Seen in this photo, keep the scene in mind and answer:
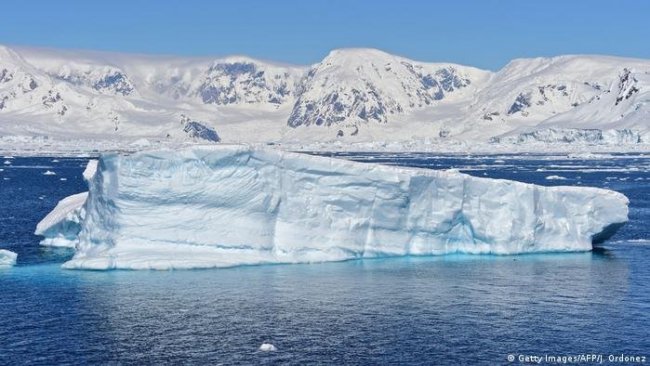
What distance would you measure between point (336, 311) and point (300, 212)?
33.5ft

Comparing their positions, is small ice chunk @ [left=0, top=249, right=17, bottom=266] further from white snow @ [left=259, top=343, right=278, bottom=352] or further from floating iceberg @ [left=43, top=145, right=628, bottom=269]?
white snow @ [left=259, top=343, right=278, bottom=352]

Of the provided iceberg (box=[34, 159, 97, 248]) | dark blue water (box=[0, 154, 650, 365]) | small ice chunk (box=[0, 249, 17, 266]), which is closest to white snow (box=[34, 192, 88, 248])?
iceberg (box=[34, 159, 97, 248])

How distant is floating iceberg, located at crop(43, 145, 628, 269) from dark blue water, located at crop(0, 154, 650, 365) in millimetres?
1104

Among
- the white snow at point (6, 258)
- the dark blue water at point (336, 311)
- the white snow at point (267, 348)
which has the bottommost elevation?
the white snow at point (267, 348)

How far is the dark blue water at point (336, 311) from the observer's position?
26.1m

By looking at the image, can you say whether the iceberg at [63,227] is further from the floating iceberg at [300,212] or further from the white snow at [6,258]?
the white snow at [6,258]

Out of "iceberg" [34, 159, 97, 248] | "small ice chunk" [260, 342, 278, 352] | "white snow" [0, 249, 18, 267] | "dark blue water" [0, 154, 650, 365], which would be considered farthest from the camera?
"iceberg" [34, 159, 97, 248]

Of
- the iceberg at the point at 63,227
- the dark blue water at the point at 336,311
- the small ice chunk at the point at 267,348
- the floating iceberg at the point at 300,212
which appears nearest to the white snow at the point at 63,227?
the iceberg at the point at 63,227

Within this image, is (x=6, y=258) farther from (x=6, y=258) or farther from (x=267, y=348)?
(x=267, y=348)

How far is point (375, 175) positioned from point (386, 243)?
3141 millimetres

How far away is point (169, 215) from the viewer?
3903cm

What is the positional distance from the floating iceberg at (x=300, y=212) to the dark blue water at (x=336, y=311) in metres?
1.10

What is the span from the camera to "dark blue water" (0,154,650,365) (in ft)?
85.6

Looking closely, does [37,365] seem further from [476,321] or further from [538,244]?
[538,244]
